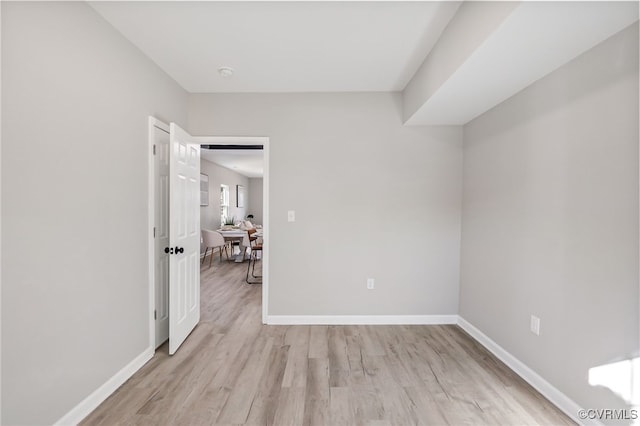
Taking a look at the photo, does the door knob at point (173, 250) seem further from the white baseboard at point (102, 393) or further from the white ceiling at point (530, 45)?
the white ceiling at point (530, 45)

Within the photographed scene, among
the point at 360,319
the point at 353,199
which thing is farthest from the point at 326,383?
the point at 353,199

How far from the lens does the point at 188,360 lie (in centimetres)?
225

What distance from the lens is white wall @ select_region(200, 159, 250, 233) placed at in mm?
7004

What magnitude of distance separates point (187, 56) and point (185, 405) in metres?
2.63

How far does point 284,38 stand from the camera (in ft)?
6.52

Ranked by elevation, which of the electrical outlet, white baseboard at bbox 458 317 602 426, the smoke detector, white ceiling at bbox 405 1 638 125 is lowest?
white baseboard at bbox 458 317 602 426

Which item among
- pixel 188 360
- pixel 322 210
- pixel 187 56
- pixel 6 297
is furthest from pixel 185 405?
pixel 187 56

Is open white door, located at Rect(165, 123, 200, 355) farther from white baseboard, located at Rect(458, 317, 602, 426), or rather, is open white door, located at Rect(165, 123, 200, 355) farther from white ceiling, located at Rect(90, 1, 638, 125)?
white baseboard, located at Rect(458, 317, 602, 426)

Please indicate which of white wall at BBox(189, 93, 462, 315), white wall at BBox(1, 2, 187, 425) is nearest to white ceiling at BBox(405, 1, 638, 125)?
white wall at BBox(189, 93, 462, 315)

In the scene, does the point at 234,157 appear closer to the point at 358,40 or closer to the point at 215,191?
the point at 215,191

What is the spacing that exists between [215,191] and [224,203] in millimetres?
865

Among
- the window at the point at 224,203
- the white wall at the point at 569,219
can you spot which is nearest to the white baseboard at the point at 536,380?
the white wall at the point at 569,219

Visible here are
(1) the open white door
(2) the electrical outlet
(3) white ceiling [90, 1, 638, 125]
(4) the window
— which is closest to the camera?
(3) white ceiling [90, 1, 638, 125]

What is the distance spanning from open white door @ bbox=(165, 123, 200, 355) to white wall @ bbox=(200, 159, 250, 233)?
431 centimetres
